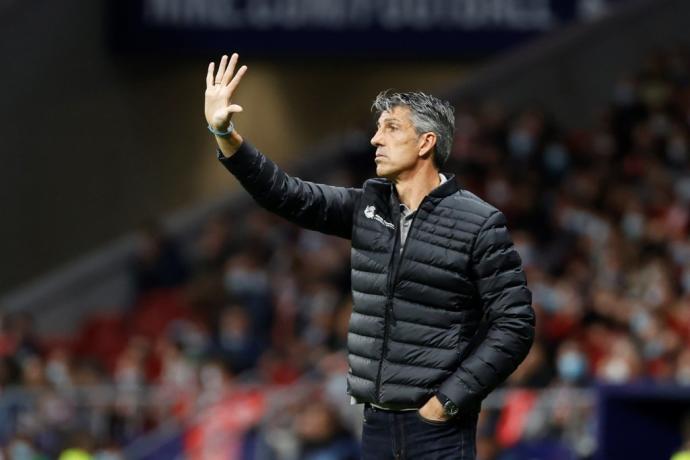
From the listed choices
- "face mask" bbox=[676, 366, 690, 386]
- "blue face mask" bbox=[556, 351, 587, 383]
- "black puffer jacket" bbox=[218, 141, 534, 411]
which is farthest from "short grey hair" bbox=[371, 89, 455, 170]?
"blue face mask" bbox=[556, 351, 587, 383]

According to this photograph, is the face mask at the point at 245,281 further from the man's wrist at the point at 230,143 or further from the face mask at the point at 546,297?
the man's wrist at the point at 230,143

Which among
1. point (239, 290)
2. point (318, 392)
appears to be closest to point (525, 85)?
point (239, 290)

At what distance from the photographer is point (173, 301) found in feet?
50.9

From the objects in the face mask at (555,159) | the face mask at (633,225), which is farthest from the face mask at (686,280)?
the face mask at (555,159)

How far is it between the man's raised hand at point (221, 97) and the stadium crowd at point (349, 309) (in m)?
4.80

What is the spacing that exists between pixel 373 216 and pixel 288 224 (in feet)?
36.9

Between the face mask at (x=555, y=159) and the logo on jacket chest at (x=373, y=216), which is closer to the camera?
the logo on jacket chest at (x=373, y=216)

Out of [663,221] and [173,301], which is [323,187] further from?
[173,301]

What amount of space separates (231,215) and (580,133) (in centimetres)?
411

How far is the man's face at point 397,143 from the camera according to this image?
5.02 metres

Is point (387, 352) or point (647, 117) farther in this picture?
point (647, 117)

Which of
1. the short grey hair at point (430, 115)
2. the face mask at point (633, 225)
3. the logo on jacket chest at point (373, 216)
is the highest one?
the short grey hair at point (430, 115)

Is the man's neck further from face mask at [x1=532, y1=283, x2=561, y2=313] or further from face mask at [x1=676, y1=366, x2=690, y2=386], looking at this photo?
face mask at [x1=532, y1=283, x2=561, y2=313]

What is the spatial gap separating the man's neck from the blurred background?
10.3 ft
